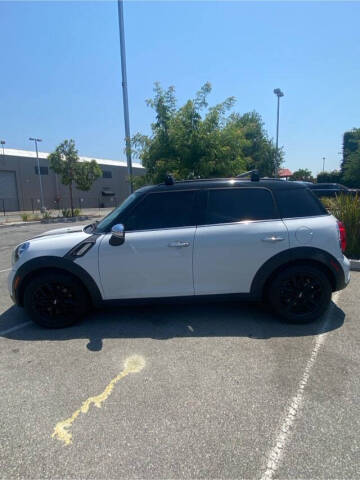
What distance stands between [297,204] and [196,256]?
4.79 feet

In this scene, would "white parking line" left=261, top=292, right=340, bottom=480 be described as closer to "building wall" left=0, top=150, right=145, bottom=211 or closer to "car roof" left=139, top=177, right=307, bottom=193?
"car roof" left=139, top=177, right=307, bottom=193

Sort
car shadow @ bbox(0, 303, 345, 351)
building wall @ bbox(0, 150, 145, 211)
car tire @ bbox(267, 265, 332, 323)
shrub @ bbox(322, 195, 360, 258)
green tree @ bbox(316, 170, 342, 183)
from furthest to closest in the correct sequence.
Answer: building wall @ bbox(0, 150, 145, 211)
green tree @ bbox(316, 170, 342, 183)
shrub @ bbox(322, 195, 360, 258)
car tire @ bbox(267, 265, 332, 323)
car shadow @ bbox(0, 303, 345, 351)

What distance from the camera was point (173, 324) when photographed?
354 cm

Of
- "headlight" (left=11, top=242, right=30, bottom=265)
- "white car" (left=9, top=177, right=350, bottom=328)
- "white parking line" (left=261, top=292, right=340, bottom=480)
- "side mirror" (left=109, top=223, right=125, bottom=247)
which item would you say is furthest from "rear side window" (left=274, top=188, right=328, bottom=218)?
"headlight" (left=11, top=242, right=30, bottom=265)

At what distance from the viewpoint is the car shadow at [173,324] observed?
10.8ft

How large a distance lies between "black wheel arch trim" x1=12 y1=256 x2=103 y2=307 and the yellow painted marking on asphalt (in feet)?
3.21

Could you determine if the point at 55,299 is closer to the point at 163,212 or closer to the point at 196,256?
the point at 163,212

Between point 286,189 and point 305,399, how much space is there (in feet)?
7.81

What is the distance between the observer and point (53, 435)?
6.42ft

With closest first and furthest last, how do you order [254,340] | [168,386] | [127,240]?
[168,386], [254,340], [127,240]

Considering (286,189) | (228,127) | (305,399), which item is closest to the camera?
(305,399)

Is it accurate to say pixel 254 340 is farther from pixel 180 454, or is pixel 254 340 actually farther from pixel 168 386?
pixel 180 454

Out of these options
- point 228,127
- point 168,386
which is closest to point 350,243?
point 228,127

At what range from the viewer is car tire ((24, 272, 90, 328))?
135 inches
